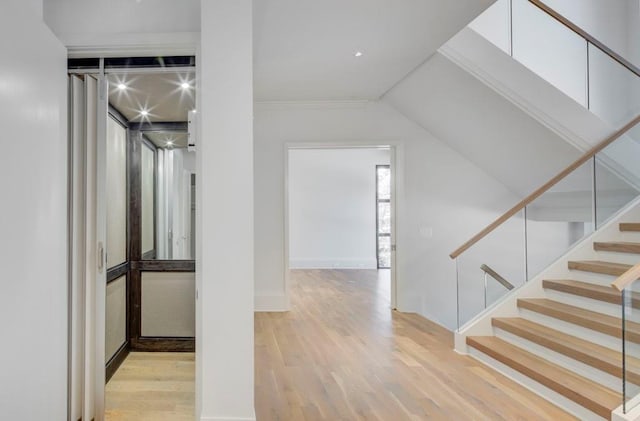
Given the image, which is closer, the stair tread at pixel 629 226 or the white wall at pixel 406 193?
the stair tread at pixel 629 226

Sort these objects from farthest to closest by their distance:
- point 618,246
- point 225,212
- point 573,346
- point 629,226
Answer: point 629,226 < point 618,246 < point 573,346 < point 225,212

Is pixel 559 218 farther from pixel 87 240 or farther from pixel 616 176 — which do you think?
pixel 87 240

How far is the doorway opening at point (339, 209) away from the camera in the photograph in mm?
8516

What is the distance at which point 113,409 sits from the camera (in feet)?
7.44

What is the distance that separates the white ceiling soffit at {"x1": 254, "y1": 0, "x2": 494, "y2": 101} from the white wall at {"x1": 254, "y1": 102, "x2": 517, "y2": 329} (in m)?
0.50

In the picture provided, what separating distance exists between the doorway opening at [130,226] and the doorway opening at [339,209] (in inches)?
210

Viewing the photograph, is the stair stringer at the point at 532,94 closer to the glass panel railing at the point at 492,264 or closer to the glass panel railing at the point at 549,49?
the glass panel railing at the point at 549,49

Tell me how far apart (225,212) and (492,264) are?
308 cm

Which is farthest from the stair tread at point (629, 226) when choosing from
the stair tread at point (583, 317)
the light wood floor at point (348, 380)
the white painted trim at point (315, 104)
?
the white painted trim at point (315, 104)

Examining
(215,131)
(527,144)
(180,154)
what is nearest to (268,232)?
(180,154)

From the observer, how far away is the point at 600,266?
10.2ft

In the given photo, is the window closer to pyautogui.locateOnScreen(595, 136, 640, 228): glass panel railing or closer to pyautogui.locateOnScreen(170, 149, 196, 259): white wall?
pyautogui.locateOnScreen(595, 136, 640, 228): glass panel railing

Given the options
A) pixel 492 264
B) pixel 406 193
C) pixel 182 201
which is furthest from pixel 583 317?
pixel 182 201

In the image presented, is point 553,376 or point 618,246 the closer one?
point 553,376
